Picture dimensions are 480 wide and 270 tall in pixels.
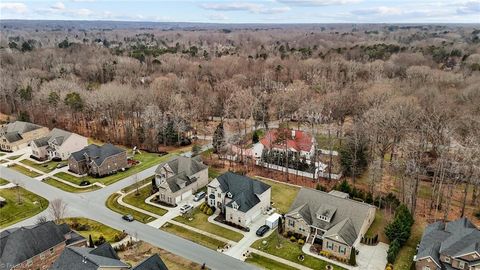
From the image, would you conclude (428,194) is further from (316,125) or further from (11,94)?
(11,94)

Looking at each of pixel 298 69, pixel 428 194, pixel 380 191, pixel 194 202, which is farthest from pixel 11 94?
pixel 428 194

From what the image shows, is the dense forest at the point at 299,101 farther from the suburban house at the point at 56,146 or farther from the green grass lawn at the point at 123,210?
the green grass lawn at the point at 123,210

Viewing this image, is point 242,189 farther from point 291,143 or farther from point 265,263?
point 291,143

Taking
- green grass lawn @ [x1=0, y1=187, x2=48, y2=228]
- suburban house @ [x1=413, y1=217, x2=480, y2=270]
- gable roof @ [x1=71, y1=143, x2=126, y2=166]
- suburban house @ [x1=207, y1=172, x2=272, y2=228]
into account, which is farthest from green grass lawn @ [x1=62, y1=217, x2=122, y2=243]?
suburban house @ [x1=413, y1=217, x2=480, y2=270]

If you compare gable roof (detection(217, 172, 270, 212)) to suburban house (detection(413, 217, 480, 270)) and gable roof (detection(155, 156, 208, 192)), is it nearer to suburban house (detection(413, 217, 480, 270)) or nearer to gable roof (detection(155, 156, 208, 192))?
gable roof (detection(155, 156, 208, 192))

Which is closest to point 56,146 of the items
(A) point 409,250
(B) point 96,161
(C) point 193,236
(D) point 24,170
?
(D) point 24,170
